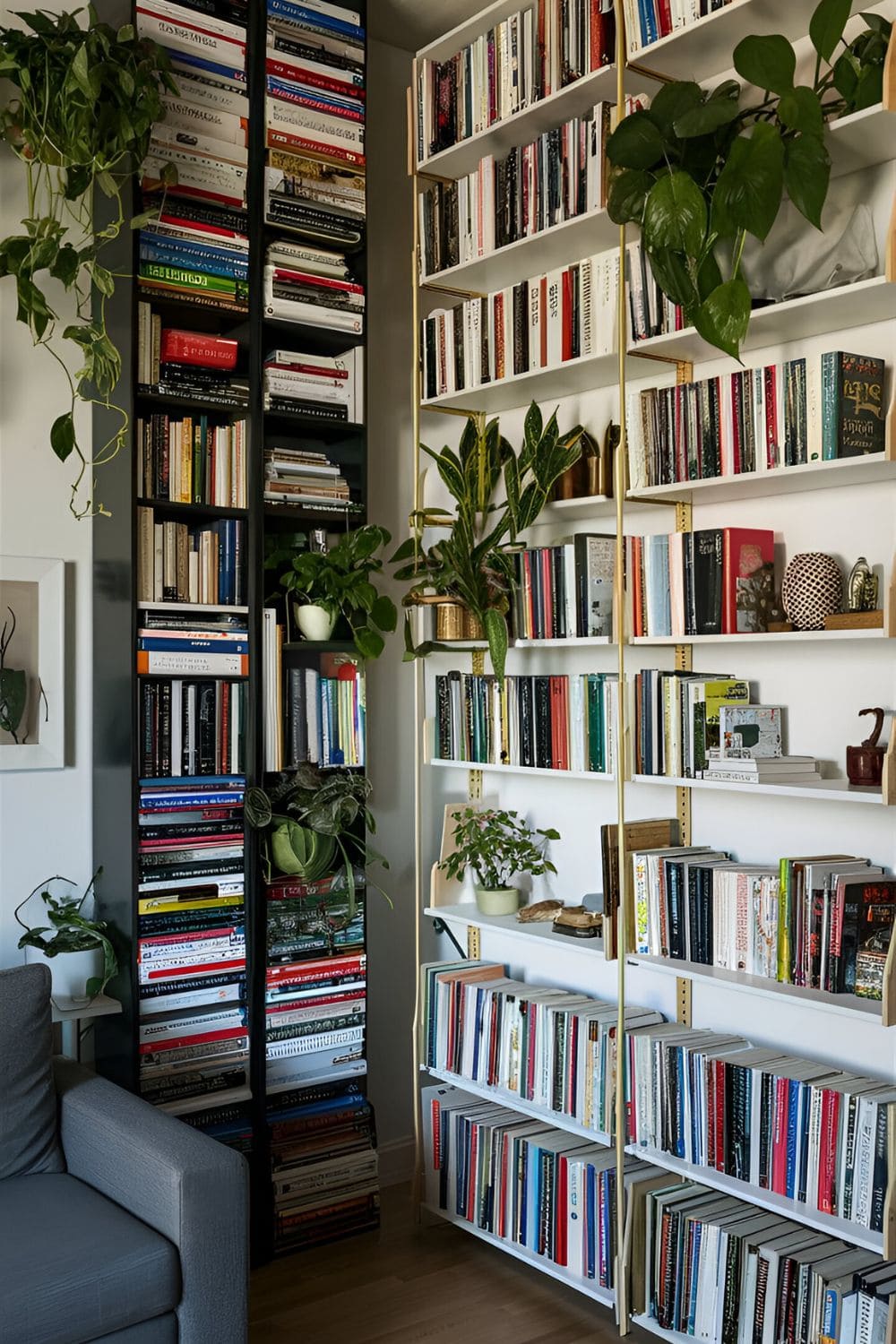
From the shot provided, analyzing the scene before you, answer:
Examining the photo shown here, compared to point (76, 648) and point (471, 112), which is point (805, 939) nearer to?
point (76, 648)

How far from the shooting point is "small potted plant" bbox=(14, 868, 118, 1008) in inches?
110

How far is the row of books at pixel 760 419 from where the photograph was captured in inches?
89.3

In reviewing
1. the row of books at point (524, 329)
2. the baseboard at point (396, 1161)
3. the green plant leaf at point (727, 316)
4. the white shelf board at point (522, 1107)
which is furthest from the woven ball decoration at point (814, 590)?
the baseboard at point (396, 1161)

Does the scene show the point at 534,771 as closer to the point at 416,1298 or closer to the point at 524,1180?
the point at 524,1180

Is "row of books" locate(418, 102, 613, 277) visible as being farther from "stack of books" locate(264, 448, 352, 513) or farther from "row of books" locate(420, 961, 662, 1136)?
"row of books" locate(420, 961, 662, 1136)

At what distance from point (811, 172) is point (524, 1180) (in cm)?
223

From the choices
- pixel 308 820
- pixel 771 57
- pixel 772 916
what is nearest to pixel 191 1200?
pixel 308 820

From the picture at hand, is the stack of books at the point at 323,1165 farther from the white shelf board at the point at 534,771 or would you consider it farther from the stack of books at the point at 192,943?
the white shelf board at the point at 534,771

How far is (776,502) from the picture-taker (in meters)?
2.60

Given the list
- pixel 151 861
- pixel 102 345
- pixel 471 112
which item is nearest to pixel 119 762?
pixel 151 861

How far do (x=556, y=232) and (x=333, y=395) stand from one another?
715 millimetres

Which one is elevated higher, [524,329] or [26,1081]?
[524,329]

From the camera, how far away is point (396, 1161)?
11.5 feet

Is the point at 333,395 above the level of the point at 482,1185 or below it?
above
